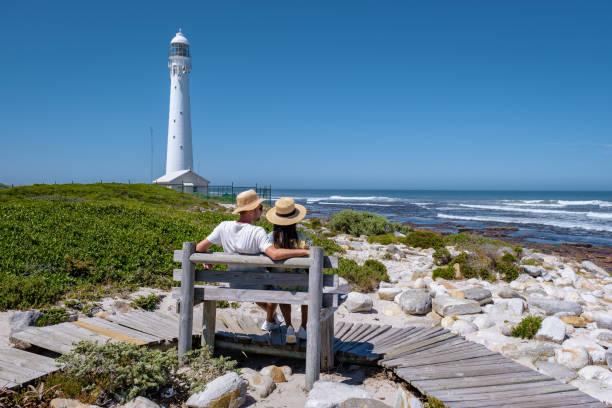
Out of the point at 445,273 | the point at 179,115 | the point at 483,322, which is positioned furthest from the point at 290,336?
the point at 179,115

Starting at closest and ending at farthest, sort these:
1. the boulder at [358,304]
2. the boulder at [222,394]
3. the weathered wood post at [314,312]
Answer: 1. the boulder at [222,394]
2. the weathered wood post at [314,312]
3. the boulder at [358,304]

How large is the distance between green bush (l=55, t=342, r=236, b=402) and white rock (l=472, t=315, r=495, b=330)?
469 cm

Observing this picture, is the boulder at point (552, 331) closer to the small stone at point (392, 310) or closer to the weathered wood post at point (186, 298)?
the small stone at point (392, 310)

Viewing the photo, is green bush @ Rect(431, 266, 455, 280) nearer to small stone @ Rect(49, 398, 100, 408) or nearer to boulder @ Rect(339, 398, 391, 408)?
boulder @ Rect(339, 398, 391, 408)

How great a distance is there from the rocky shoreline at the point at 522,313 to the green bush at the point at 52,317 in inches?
165

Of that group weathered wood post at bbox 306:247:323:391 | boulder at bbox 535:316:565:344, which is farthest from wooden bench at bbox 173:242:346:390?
boulder at bbox 535:316:565:344

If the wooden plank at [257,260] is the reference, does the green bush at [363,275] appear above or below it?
below

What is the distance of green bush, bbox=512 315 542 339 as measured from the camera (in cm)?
638

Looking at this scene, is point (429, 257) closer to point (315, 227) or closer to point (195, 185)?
point (315, 227)

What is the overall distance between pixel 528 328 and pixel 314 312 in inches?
157

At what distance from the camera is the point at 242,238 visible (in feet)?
14.5

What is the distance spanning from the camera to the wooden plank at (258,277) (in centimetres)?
420

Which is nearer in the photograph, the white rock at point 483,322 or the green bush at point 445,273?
the white rock at point 483,322

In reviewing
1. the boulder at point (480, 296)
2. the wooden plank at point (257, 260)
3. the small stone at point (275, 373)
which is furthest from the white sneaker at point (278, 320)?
the boulder at point (480, 296)
